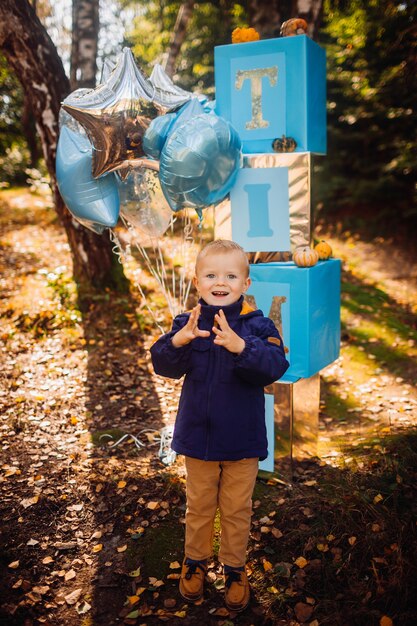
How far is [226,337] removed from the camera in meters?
2.25

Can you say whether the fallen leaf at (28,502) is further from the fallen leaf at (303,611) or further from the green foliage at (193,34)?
the green foliage at (193,34)

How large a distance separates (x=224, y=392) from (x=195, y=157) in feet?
4.23

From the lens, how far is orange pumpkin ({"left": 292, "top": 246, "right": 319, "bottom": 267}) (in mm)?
3332

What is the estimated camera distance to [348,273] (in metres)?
8.99

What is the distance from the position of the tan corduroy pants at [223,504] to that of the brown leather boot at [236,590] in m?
0.08

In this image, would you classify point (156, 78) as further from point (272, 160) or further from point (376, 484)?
point (376, 484)

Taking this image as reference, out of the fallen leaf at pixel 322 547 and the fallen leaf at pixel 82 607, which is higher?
the fallen leaf at pixel 322 547

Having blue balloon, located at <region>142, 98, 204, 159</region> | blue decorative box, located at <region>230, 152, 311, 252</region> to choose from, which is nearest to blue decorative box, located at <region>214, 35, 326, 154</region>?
blue decorative box, located at <region>230, 152, 311, 252</region>

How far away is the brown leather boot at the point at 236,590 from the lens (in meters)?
2.55

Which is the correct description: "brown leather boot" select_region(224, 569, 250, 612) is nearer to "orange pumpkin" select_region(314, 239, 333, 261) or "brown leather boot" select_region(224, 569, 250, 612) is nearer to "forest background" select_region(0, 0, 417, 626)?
"forest background" select_region(0, 0, 417, 626)

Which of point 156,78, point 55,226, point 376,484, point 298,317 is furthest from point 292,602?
point 55,226

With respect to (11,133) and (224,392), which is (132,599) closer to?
(224,392)

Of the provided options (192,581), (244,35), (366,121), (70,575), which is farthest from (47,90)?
(366,121)

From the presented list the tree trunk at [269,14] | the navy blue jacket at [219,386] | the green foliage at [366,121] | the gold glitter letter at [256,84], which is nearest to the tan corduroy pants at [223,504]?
the navy blue jacket at [219,386]
